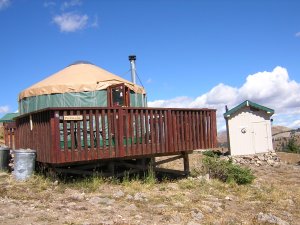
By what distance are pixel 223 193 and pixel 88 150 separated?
3.22 metres

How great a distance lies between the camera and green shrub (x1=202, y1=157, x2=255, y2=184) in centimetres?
1098

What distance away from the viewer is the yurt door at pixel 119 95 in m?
12.9

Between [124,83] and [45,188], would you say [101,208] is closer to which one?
[45,188]

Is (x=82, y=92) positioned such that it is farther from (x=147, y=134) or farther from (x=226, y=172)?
(x=226, y=172)

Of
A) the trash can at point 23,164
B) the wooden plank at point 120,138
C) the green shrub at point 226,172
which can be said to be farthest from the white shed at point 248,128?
the trash can at point 23,164

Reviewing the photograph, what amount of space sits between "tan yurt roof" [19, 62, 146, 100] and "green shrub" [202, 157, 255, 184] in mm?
3838

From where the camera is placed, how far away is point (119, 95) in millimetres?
13141

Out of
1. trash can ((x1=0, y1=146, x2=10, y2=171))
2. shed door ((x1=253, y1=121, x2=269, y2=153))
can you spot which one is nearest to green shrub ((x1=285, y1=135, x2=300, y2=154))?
shed door ((x1=253, y1=121, x2=269, y2=153))

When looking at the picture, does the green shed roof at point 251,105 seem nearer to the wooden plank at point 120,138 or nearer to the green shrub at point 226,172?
the green shrub at point 226,172

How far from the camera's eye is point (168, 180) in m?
11.0

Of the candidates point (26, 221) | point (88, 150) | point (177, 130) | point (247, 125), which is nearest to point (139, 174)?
point (177, 130)

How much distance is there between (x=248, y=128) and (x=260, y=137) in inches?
28.6

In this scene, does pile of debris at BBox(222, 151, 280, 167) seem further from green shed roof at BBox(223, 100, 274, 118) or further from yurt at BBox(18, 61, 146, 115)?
yurt at BBox(18, 61, 146, 115)

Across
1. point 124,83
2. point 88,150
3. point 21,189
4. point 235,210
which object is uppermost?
point 124,83
